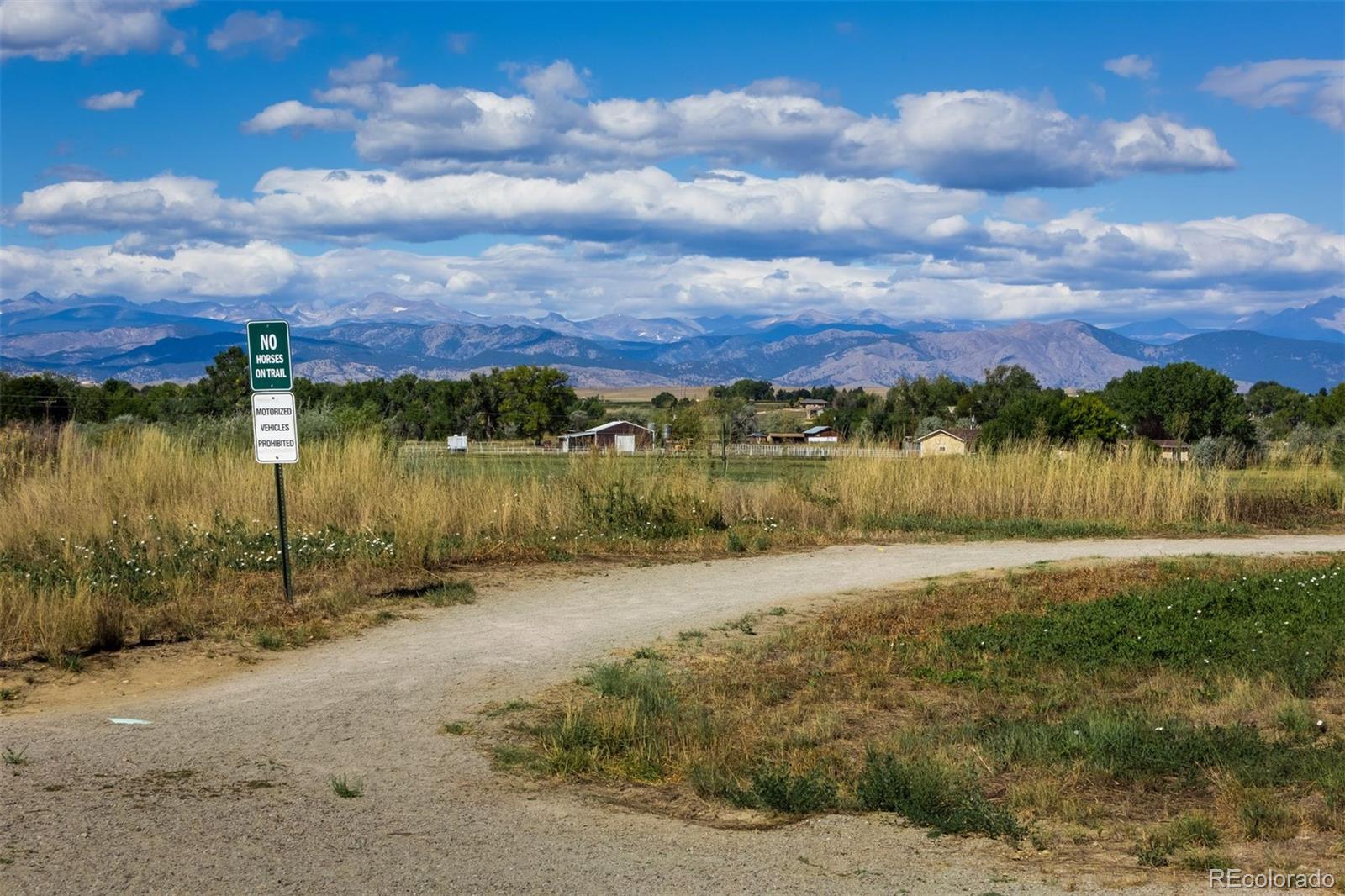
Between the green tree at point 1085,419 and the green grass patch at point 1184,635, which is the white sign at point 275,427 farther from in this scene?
the green tree at point 1085,419

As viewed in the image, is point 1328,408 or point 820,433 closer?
point 1328,408

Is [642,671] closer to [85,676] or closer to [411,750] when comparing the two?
[411,750]

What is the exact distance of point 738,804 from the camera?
645 cm

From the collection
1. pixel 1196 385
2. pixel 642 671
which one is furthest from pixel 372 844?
pixel 1196 385

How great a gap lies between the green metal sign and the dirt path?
9.79 feet

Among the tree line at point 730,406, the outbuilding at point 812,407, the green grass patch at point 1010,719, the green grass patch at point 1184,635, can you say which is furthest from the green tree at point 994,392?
the green grass patch at point 1010,719

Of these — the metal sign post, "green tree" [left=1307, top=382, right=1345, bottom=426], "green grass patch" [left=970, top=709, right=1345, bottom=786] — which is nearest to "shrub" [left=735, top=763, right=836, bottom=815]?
"green grass patch" [left=970, top=709, right=1345, bottom=786]

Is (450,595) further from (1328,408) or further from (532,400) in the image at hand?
(1328,408)

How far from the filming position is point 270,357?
11570 millimetres

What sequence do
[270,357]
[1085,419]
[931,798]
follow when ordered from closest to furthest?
1. [931,798]
2. [270,357]
3. [1085,419]

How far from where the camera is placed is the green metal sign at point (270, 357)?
37.6 ft

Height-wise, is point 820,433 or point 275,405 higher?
point 275,405

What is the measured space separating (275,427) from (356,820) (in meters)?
6.35
